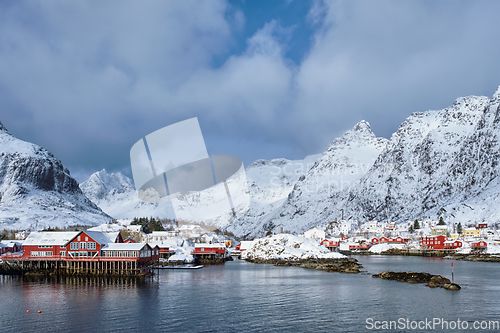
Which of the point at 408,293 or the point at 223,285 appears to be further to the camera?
the point at 223,285

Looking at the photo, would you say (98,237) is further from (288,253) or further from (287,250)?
(287,250)

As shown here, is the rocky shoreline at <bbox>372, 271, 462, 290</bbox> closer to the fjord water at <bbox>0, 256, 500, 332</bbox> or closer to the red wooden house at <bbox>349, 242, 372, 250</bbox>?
the fjord water at <bbox>0, 256, 500, 332</bbox>

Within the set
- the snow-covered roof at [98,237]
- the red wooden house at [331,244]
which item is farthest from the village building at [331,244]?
the snow-covered roof at [98,237]

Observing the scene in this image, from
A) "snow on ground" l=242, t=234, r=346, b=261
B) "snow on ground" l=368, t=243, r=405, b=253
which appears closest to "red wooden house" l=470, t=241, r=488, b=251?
"snow on ground" l=368, t=243, r=405, b=253

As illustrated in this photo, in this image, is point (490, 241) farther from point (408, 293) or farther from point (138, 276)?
point (138, 276)

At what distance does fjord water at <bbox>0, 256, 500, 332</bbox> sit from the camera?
37.0 m

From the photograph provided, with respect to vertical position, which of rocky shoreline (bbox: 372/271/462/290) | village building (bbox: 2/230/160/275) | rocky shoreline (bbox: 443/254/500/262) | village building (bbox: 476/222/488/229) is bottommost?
rocky shoreline (bbox: 443/254/500/262)

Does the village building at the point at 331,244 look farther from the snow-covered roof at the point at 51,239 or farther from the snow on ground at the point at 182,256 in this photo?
the snow-covered roof at the point at 51,239

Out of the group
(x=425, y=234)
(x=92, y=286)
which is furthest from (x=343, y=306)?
(x=425, y=234)

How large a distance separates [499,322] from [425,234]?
5737 inches

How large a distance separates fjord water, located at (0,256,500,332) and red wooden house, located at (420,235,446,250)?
9409cm

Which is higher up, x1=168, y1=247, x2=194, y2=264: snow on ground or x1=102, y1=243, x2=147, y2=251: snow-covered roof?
x1=102, y1=243, x2=147, y2=251: snow-covered roof

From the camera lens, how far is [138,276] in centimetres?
7512

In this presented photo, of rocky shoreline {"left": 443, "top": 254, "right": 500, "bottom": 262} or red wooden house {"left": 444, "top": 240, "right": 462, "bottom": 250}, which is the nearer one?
rocky shoreline {"left": 443, "top": 254, "right": 500, "bottom": 262}
